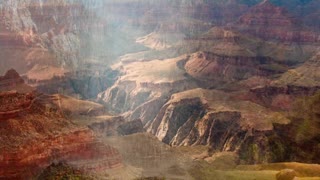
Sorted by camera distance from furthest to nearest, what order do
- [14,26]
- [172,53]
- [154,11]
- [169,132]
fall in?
[154,11] → [172,53] → [14,26] → [169,132]

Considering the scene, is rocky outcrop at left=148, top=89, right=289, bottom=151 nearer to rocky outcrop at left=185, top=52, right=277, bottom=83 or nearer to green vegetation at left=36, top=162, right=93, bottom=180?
rocky outcrop at left=185, top=52, right=277, bottom=83

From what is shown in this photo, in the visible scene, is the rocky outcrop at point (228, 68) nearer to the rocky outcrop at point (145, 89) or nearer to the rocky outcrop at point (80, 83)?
the rocky outcrop at point (145, 89)

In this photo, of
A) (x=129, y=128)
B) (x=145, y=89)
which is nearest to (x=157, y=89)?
(x=145, y=89)

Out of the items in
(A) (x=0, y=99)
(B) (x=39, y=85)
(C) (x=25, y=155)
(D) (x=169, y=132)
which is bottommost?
(D) (x=169, y=132)

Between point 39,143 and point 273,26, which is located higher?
point 39,143

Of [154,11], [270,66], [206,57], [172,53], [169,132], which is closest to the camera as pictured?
[169,132]

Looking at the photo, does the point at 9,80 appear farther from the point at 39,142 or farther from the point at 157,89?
the point at 157,89

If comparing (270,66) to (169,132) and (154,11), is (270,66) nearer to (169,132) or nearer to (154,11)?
(169,132)

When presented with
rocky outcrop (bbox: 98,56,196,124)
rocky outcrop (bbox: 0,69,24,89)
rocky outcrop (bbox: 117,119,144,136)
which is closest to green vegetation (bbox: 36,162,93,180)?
rocky outcrop (bbox: 0,69,24,89)

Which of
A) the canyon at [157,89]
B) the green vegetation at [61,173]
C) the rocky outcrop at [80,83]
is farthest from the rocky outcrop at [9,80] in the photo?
the rocky outcrop at [80,83]

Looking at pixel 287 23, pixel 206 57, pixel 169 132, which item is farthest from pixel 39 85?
pixel 287 23
